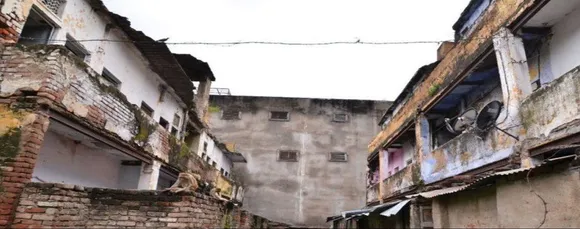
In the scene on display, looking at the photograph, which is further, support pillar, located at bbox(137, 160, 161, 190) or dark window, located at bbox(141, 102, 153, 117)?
dark window, located at bbox(141, 102, 153, 117)

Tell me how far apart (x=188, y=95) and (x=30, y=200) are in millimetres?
8545

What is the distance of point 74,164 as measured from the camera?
8922 millimetres

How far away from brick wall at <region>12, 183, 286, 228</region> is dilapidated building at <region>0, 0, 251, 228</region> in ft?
0.12

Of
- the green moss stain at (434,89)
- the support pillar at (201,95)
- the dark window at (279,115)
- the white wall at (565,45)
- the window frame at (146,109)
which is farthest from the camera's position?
the dark window at (279,115)

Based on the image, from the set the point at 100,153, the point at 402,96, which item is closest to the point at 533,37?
the point at 402,96

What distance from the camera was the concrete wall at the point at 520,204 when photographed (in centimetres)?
442

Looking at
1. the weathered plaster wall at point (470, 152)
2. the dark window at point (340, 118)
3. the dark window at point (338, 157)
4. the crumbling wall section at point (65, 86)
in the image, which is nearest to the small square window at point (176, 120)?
the crumbling wall section at point (65, 86)

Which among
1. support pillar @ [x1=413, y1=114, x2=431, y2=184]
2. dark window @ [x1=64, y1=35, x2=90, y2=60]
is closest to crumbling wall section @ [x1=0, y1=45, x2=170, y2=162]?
dark window @ [x1=64, y1=35, x2=90, y2=60]

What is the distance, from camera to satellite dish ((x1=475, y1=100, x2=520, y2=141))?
764 centimetres

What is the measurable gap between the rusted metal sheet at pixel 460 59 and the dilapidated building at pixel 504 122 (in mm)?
30

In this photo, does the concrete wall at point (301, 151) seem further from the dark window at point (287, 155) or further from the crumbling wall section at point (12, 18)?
the crumbling wall section at point (12, 18)

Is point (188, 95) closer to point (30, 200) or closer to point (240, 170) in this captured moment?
point (30, 200)

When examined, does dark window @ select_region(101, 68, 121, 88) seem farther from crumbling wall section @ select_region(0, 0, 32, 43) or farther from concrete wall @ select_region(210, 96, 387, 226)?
concrete wall @ select_region(210, 96, 387, 226)

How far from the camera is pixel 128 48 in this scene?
10500 millimetres
